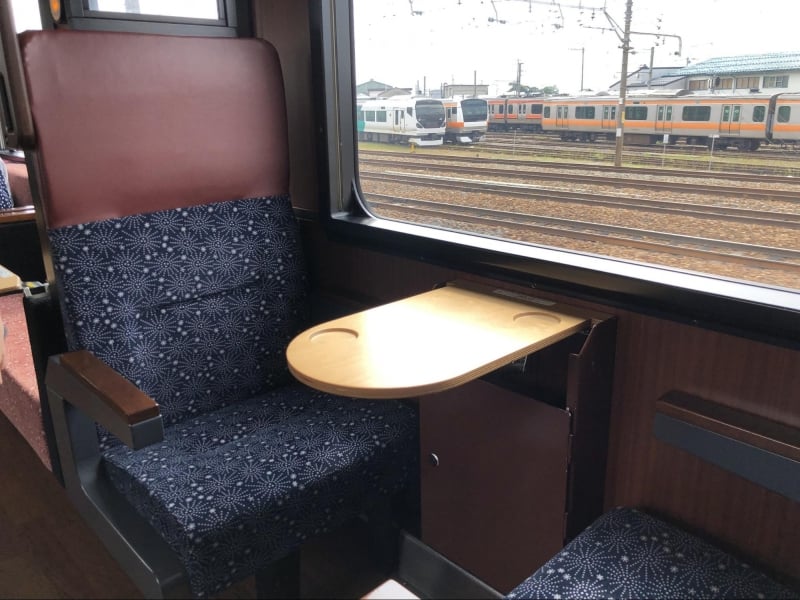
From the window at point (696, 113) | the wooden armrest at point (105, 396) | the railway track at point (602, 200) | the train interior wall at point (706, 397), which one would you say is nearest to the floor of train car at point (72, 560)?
the wooden armrest at point (105, 396)

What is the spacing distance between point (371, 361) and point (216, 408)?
859 millimetres

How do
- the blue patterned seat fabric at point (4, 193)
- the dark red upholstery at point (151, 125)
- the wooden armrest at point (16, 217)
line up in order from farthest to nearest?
the blue patterned seat fabric at point (4, 193)
the wooden armrest at point (16, 217)
the dark red upholstery at point (151, 125)

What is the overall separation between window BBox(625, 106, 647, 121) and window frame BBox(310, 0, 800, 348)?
347mm

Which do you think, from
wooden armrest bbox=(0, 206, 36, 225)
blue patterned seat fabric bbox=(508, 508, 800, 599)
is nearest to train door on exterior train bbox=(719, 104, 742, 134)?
blue patterned seat fabric bbox=(508, 508, 800, 599)

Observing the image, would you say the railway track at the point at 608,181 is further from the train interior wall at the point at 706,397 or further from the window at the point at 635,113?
the train interior wall at the point at 706,397

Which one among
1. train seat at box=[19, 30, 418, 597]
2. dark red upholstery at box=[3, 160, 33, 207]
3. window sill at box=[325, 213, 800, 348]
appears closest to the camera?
window sill at box=[325, 213, 800, 348]

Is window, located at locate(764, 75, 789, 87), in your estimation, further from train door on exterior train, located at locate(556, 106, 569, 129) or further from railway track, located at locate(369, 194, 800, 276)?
train door on exterior train, located at locate(556, 106, 569, 129)

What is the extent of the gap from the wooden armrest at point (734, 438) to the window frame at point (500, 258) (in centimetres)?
17

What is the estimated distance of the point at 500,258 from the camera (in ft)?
5.98

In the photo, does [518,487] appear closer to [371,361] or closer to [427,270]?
[371,361]

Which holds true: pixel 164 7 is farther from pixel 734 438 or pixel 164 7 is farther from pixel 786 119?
pixel 734 438

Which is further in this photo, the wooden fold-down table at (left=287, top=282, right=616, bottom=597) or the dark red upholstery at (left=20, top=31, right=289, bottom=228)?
the dark red upholstery at (left=20, top=31, right=289, bottom=228)

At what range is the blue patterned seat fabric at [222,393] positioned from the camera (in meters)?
1.56

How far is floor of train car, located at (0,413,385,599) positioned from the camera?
2.00 meters
